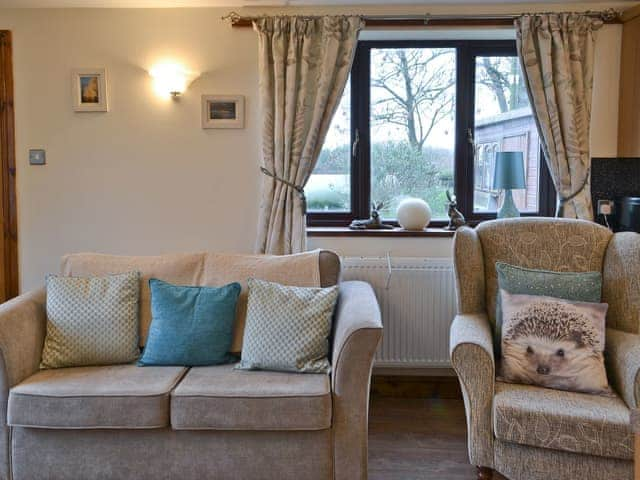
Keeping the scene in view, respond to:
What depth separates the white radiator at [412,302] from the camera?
3.29 m

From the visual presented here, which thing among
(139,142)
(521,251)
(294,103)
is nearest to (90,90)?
(139,142)

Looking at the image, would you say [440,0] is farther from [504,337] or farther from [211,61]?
[504,337]

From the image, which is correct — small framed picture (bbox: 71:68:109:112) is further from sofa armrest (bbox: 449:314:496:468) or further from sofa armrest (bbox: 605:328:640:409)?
sofa armrest (bbox: 605:328:640:409)

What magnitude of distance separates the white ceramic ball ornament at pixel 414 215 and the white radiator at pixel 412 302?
20 centimetres

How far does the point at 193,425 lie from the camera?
2.23 m

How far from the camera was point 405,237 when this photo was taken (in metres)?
3.38

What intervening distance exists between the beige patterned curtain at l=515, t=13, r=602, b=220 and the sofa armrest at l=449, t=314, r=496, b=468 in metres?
1.40

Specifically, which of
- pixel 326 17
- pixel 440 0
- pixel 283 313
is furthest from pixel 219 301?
pixel 440 0

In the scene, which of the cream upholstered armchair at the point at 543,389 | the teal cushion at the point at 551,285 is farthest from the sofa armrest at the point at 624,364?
the teal cushion at the point at 551,285

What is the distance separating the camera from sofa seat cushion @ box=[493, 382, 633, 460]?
6.59 ft

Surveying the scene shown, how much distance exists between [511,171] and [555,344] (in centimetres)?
117

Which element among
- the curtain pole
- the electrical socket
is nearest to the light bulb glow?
the curtain pole

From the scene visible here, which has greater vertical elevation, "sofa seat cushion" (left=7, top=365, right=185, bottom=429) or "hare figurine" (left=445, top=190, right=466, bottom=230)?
"hare figurine" (left=445, top=190, right=466, bottom=230)

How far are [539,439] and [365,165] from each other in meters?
1.95
